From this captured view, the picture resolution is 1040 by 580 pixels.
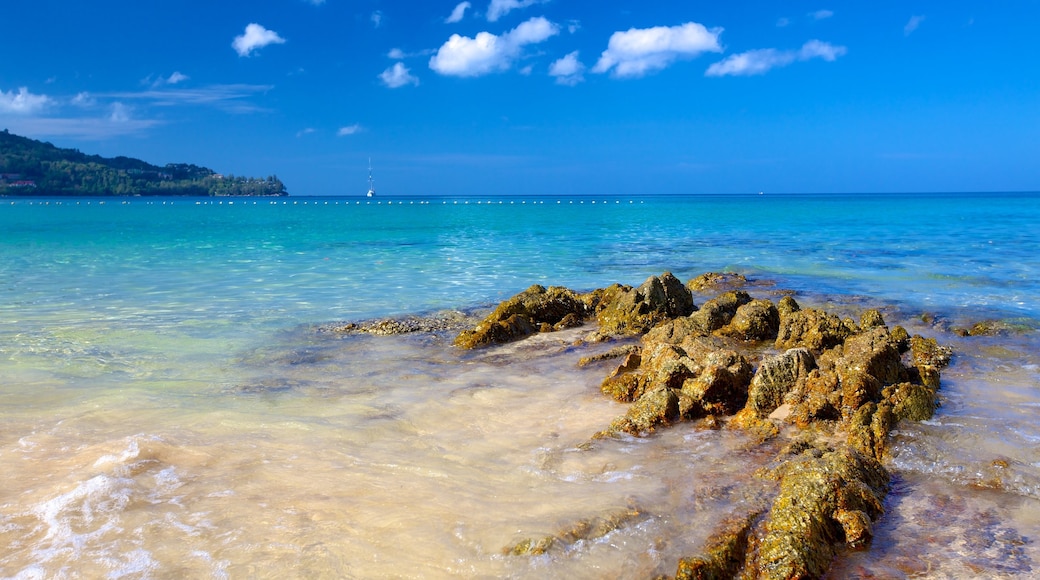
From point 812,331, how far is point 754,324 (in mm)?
1222

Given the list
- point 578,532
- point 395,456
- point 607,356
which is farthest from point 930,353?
point 395,456

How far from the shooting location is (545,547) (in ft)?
15.3

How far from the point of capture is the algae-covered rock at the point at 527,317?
10977mm

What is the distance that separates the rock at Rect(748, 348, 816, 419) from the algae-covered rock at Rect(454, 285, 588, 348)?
14.9 ft

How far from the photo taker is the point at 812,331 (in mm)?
9711

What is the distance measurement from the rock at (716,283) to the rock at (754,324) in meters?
5.86

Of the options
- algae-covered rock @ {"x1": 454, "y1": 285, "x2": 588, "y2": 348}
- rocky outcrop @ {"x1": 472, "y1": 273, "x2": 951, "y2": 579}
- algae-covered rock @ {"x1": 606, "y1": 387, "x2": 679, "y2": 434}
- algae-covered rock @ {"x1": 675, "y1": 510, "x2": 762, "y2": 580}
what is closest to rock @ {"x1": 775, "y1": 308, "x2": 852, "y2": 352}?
rocky outcrop @ {"x1": 472, "y1": 273, "x2": 951, "y2": 579}

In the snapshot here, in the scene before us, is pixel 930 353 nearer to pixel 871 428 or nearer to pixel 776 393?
pixel 776 393

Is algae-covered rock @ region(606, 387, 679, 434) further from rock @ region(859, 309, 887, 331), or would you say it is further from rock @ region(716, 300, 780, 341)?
rock @ region(859, 309, 887, 331)

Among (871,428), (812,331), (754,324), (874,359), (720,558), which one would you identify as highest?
(874,359)

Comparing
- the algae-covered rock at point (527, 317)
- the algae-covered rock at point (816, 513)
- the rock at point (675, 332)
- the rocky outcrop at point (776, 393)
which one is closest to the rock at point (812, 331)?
the rocky outcrop at point (776, 393)

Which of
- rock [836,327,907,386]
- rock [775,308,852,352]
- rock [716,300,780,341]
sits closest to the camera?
rock [836,327,907,386]

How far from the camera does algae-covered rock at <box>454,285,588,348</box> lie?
1098 cm

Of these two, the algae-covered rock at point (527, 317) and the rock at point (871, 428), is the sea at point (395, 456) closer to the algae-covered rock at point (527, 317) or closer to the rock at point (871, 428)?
the rock at point (871, 428)
